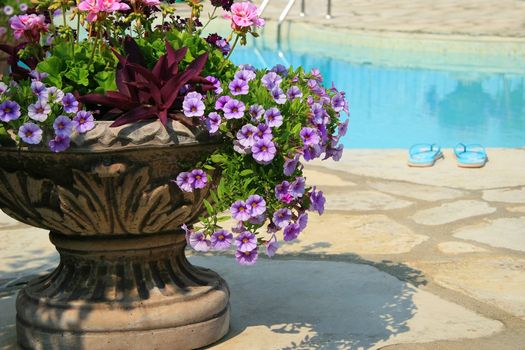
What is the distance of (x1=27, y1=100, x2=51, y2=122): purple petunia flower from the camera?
295 cm

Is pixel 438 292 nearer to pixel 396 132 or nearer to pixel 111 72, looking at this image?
pixel 111 72

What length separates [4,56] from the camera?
8.32m

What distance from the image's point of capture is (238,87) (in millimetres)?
3076

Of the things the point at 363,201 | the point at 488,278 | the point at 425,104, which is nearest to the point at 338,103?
the point at 488,278

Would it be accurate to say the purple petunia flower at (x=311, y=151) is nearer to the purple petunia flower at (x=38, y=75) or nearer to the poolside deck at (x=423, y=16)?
the purple petunia flower at (x=38, y=75)

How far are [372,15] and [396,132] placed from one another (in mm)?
9466

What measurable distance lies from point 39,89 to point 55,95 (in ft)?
0.16

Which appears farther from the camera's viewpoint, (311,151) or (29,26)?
(29,26)

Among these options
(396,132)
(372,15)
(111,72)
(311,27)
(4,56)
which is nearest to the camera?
(111,72)

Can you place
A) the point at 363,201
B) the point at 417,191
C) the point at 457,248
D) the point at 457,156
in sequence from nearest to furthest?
1. the point at 457,248
2. the point at 363,201
3. the point at 417,191
4. the point at 457,156

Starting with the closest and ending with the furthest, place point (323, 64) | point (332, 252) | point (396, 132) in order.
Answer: point (332, 252) → point (396, 132) → point (323, 64)

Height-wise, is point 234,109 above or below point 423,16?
above

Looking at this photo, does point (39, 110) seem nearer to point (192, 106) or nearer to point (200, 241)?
point (192, 106)

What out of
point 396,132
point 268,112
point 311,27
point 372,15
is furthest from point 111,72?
point 372,15
